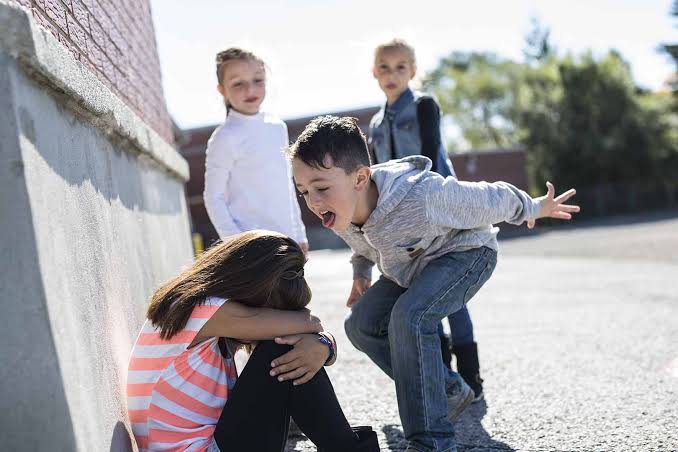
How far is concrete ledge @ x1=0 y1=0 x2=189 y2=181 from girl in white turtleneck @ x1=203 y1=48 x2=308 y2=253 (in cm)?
46

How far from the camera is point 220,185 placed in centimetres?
416

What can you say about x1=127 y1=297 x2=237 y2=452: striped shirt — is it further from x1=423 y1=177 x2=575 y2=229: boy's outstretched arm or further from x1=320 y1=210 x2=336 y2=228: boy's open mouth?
x1=423 y1=177 x2=575 y2=229: boy's outstretched arm

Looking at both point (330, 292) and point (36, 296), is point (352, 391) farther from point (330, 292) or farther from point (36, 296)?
point (330, 292)

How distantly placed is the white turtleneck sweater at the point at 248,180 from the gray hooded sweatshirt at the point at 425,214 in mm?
895

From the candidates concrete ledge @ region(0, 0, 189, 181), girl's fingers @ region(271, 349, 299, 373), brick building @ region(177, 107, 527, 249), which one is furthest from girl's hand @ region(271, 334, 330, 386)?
brick building @ region(177, 107, 527, 249)

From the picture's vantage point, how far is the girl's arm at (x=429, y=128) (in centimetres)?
429

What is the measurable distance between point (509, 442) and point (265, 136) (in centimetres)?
205

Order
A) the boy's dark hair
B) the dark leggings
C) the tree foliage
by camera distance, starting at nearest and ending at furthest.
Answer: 1. the dark leggings
2. the boy's dark hair
3. the tree foliage

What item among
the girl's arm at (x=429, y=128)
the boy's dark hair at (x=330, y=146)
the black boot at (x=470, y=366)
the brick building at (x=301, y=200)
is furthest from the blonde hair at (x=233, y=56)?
the brick building at (x=301, y=200)

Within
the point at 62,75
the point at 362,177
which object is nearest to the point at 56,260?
the point at 62,75

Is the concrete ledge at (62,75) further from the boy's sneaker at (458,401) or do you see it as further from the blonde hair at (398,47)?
the boy's sneaker at (458,401)

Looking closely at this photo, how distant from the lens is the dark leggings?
98.0 inches

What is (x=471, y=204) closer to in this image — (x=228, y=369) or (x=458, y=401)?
(x=458, y=401)

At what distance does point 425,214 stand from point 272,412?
1.02 m
